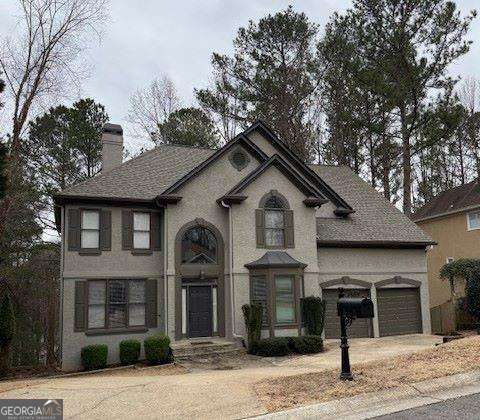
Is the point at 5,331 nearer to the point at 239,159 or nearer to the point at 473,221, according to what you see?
the point at 239,159

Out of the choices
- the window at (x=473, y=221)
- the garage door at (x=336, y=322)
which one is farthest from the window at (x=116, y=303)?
the window at (x=473, y=221)

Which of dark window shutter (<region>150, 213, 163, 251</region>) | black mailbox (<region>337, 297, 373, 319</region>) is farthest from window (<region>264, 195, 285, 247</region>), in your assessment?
black mailbox (<region>337, 297, 373, 319</region>)

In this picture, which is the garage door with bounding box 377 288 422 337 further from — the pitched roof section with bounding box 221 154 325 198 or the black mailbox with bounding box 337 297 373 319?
the black mailbox with bounding box 337 297 373 319

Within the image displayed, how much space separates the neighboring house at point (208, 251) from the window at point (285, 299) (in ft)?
0.12

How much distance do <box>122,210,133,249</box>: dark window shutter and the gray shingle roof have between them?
69cm

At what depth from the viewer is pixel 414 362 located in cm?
959

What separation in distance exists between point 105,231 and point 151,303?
3.08m

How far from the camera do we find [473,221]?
88.1 ft

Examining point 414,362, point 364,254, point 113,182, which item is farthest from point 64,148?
point 414,362

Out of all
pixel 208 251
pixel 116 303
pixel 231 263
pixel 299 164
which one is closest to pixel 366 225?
pixel 299 164

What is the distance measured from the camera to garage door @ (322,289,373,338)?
19.6 metres

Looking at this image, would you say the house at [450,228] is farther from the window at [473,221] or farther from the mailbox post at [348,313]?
the mailbox post at [348,313]

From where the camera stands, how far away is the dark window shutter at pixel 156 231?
18.5 m

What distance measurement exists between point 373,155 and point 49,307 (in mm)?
21766
